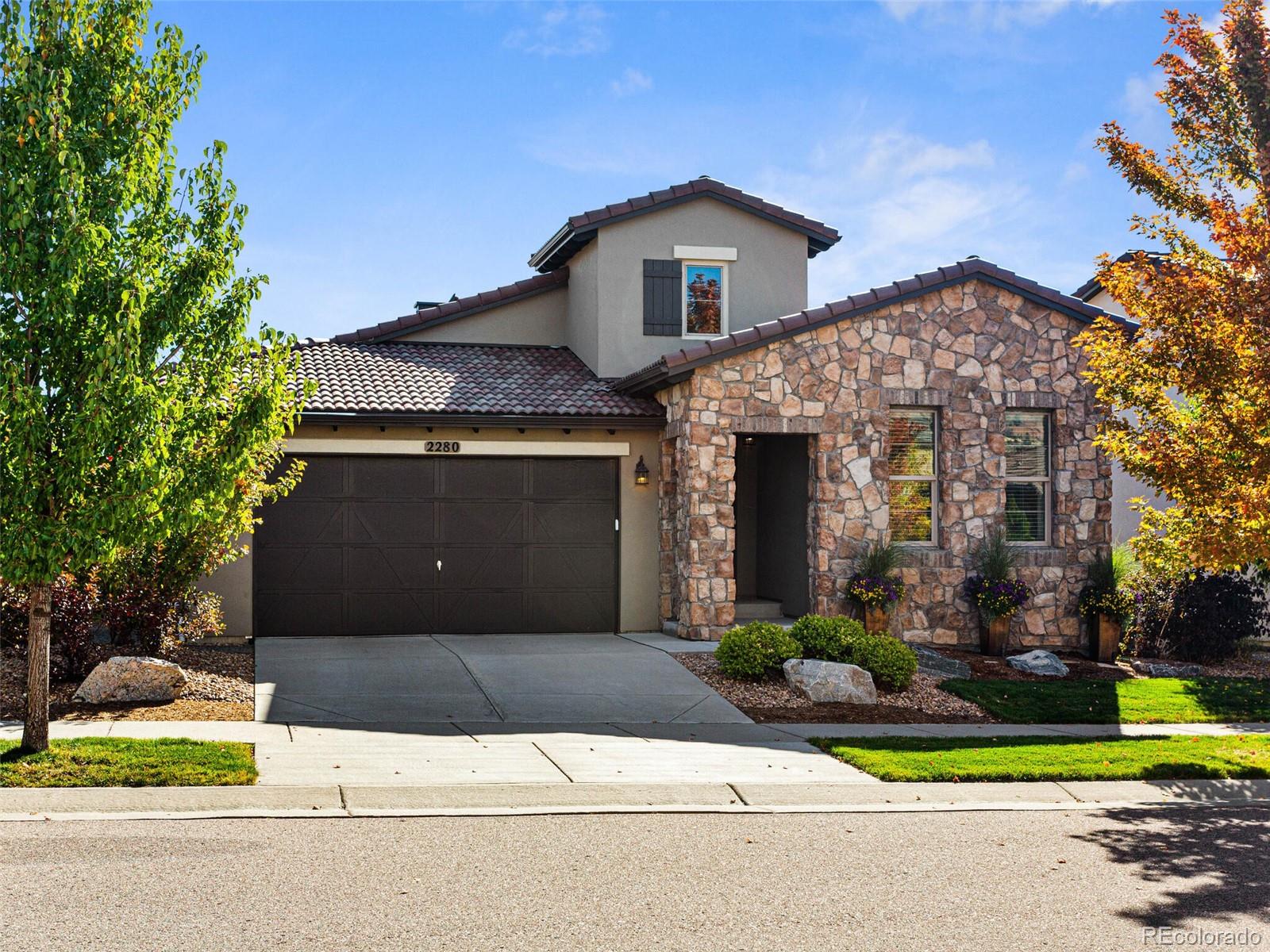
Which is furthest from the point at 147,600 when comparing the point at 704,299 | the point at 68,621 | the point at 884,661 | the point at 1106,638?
the point at 1106,638

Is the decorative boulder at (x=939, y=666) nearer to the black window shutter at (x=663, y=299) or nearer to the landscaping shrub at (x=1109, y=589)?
the landscaping shrub at (x=1109, y=589)

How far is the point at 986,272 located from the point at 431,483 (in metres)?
8.28

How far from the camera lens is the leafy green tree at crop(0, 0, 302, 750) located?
8773 mm

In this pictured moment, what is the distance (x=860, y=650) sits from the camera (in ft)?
45.0

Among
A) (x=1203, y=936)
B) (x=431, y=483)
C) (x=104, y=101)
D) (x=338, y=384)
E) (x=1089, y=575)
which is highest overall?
(x=104, y=101)

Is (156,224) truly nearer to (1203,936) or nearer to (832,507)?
(1203,936)

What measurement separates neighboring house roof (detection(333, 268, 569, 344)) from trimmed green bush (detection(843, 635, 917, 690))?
9.76 m

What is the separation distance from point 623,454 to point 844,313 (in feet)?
12.1

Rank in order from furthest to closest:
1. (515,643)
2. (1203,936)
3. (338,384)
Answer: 1. (338,384)
2. (515,643)
3. (1203,936)

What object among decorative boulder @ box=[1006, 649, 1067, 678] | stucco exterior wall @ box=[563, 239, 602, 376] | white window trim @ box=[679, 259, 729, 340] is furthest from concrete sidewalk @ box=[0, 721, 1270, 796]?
stucco exterior wall @ box=[563, 239, 602, 376]

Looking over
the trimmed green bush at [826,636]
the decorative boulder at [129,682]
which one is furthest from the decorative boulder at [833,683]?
the decorative boulder at [129,682]

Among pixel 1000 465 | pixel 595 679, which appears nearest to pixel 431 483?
pixel 595 679

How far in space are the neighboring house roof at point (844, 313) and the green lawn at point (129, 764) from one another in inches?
321

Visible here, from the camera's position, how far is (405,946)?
5598mm
